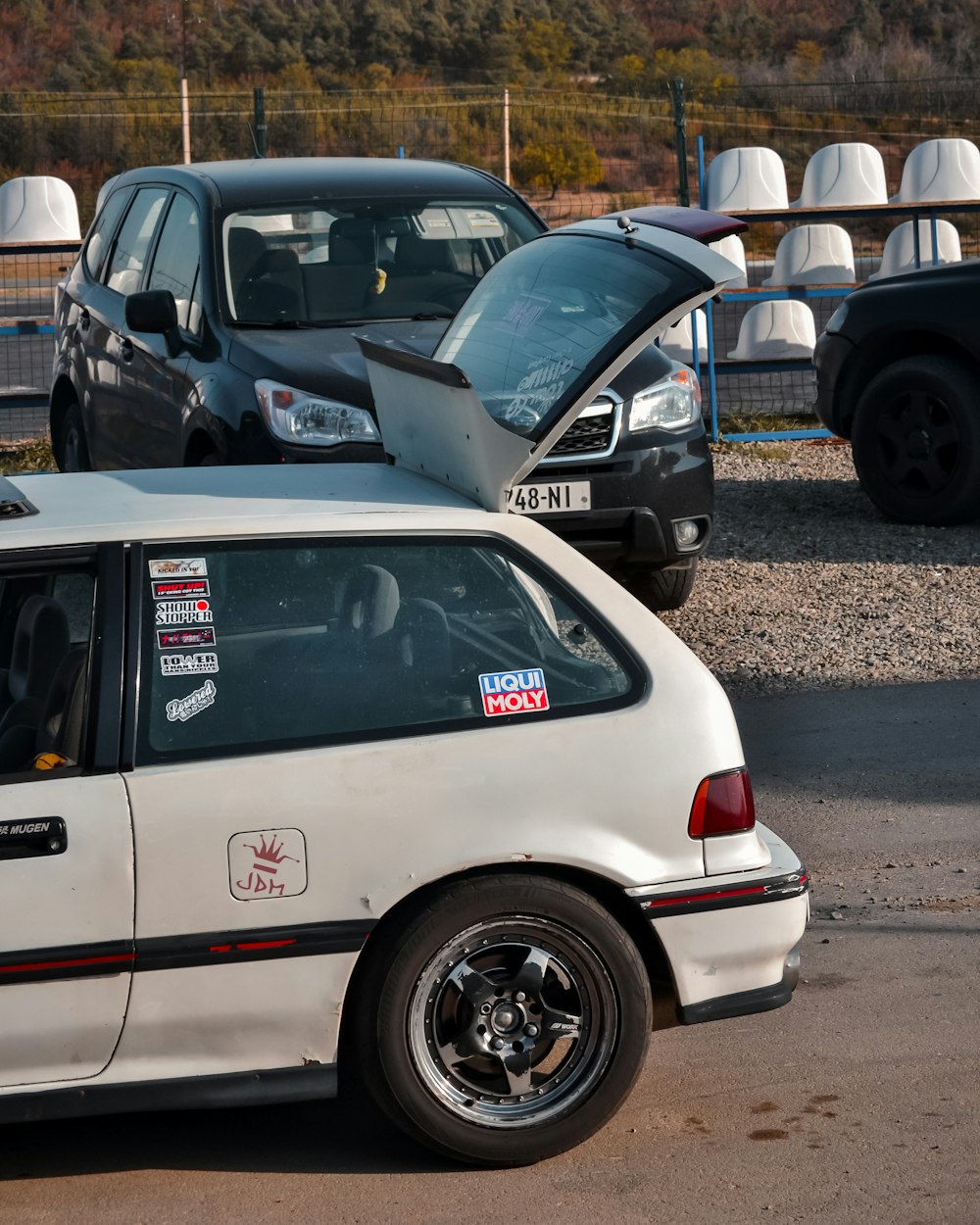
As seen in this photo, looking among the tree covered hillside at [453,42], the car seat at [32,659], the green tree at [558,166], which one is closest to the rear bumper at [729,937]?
the car seat at [32,659]

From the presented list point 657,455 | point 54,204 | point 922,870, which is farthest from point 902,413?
point 54,204

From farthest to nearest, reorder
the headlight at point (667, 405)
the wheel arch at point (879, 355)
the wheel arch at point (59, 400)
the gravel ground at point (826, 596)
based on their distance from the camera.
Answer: the wheel arch at point (879, 355) < the wheel arch at point (59, 400) < the gravel ground at point (826, 596) < the headlight at point (667, 405)

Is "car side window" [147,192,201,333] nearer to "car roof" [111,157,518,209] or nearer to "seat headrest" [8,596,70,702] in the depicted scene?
"car roof" [111,157,518,209]

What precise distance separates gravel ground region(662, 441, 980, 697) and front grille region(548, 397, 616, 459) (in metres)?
1.15

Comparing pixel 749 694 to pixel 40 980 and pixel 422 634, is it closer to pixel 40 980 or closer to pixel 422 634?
pixel 422 634

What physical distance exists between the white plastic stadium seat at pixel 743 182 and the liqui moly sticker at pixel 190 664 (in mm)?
10079

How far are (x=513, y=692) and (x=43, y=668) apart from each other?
1.07 meters

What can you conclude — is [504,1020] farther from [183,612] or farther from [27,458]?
[27,458]

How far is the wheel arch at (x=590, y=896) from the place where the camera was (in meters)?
3.66

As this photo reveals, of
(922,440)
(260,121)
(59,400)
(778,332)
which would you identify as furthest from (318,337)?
(260,121)

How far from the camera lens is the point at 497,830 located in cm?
363

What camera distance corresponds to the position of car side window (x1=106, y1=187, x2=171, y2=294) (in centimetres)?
849

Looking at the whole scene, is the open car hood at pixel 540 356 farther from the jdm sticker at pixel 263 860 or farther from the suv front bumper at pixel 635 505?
the suv front bumper at pixel 635 505

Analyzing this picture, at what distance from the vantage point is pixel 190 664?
3654 mm
